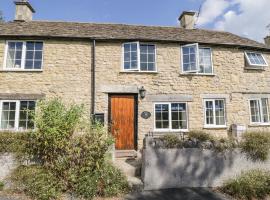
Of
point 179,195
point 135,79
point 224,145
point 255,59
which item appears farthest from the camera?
point 255,59

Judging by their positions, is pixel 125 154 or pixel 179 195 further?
pixel 125 154

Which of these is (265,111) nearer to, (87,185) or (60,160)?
(87,185)

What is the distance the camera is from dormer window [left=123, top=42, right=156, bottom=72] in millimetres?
12023

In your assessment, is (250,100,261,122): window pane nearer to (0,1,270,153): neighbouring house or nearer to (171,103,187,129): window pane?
(0,1,270,153): neighbouring house

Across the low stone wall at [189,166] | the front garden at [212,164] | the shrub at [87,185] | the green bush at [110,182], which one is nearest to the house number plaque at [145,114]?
→ the front garden at [212,164]

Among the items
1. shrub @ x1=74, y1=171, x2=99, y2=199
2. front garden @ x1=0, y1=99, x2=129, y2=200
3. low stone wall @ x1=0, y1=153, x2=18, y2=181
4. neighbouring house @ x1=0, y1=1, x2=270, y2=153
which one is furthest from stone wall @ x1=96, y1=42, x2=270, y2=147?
low stone wall @ x1=0, y1=153, x2=18, y2=181

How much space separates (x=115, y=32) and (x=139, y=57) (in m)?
2.09

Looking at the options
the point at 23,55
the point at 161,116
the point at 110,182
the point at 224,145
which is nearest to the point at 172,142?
the point at 224,145

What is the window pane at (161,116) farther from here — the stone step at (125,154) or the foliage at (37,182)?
the foliage at (37,182)

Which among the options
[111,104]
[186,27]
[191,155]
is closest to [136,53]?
[111,104]

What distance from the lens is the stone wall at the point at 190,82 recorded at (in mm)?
11719

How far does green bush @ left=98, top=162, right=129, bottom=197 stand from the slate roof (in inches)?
265

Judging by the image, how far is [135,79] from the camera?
39.0ft

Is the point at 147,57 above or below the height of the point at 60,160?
above
